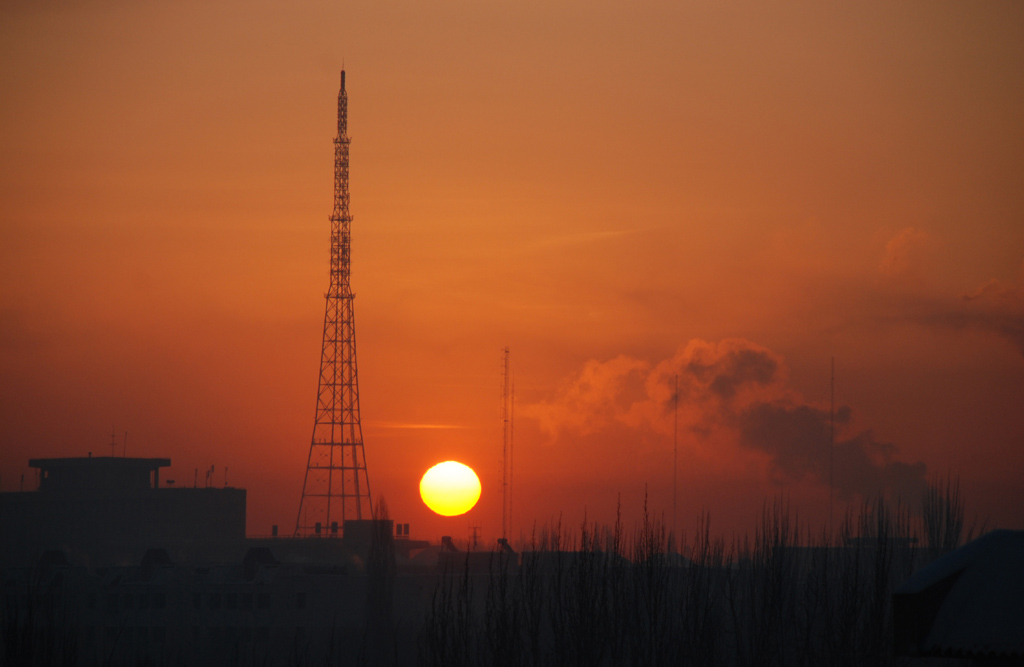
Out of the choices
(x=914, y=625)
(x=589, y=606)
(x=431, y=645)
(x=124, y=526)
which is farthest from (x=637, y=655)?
(x=124, y=526)

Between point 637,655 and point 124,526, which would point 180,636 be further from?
point 637,655

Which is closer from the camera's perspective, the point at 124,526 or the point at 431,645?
the point at 431,645

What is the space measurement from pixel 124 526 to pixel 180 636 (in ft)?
150

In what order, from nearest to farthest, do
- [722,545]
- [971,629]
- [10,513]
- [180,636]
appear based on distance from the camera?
[971,629]
[722,545]
[180,636]
[10,513]

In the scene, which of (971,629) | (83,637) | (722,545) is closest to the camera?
(971,629)

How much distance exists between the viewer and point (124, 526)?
125625mm

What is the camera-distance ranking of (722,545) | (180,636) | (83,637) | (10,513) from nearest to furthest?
(722,545) → (83,637) → (180,636) → (10,513)

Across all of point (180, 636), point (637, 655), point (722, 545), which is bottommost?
point (180, 636)

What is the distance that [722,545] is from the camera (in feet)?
141

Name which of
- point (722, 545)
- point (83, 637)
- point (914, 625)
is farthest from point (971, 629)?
point (83, 637)

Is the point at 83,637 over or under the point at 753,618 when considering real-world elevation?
under

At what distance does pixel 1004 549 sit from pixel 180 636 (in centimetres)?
8081

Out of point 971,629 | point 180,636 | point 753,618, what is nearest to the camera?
point 971,629

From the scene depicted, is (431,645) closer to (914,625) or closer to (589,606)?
(589,606)
